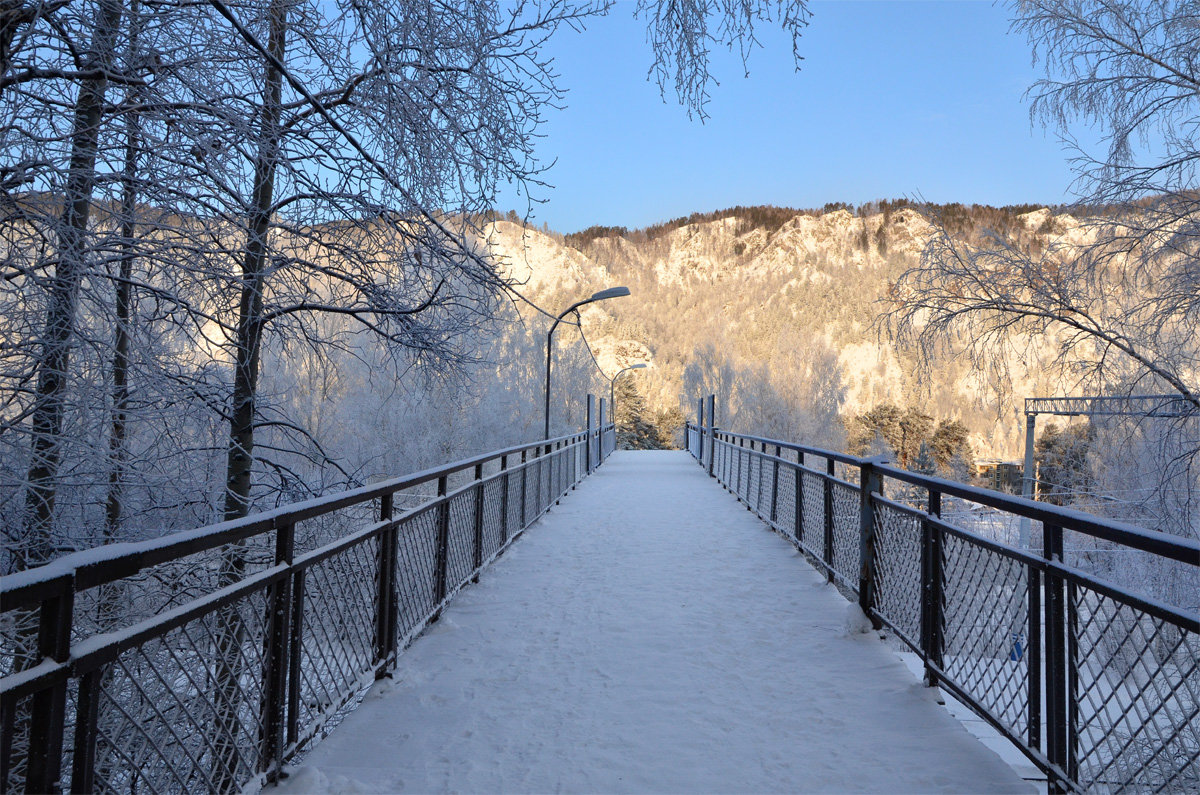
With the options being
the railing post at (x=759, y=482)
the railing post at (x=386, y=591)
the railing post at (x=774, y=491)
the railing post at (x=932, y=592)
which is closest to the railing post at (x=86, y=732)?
the railing post at (x=386, y=591)

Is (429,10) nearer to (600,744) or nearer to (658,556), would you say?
(600,744)

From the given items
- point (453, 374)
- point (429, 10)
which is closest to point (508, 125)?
point (429, 10)

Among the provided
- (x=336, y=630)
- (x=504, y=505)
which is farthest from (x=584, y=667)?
(x=504, y=505)

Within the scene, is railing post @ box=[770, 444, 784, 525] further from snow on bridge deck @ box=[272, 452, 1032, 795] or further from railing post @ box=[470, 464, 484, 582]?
railing post @ box=[470, 464, 484, 582]

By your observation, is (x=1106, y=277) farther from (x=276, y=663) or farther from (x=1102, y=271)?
(x=276, y=663)

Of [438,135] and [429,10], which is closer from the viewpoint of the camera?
[429,10]

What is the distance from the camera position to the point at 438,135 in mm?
4062

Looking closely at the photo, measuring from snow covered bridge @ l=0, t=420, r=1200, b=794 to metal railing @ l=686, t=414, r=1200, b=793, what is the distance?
1 cm

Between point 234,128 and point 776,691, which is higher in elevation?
point 234,128

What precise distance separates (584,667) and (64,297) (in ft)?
11.2

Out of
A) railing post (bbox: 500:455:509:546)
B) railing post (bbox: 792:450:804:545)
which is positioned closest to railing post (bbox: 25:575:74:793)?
railing post (bbox: 500:455:509:546)

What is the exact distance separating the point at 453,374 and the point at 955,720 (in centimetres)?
485

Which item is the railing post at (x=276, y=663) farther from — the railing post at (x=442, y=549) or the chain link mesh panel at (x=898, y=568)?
the chain link mesh panel at (x=898, y=568)

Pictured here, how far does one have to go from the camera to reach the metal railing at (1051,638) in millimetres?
2326
